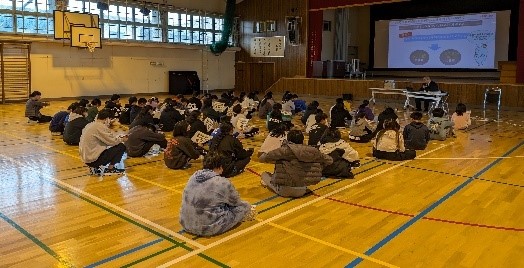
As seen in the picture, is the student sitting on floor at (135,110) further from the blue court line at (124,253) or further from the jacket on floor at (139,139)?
the blue court line at (124,253)

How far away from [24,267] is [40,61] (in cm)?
1769

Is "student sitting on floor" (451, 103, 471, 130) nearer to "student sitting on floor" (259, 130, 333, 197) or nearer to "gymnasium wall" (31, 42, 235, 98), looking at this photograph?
"student sitting on floor" (259, 130, 333, 197)

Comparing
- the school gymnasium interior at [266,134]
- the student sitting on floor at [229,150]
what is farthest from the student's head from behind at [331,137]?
the student sitting on floor at [229,150]

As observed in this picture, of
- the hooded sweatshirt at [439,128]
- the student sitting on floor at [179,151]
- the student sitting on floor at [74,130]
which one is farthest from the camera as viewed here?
the hooded sweatshirt at [439,128]

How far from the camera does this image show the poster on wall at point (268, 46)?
2530 centimetres

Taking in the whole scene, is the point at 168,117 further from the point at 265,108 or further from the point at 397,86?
the point at 397,86

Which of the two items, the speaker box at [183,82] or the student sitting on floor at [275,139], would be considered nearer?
the student sitting on floor at [275,139]

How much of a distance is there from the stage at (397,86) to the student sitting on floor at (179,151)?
1401cm

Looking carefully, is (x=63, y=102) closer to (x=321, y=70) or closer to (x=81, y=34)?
(x=81, y=34)

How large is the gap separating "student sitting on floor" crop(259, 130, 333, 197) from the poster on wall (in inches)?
781

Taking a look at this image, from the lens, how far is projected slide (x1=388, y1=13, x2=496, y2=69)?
69.2 feet

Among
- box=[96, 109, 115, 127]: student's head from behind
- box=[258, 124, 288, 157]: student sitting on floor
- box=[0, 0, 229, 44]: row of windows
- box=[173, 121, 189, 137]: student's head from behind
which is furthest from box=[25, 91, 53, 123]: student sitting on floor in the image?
box=[258, 124, 288, 157]: student sitting on floor

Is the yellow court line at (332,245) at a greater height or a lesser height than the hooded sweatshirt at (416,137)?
lesser

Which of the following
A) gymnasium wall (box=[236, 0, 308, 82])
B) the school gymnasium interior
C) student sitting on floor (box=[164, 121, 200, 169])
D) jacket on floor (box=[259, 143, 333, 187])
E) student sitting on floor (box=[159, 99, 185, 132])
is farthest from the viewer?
gymnasium wall (box=[236, 0, 308, 82])
